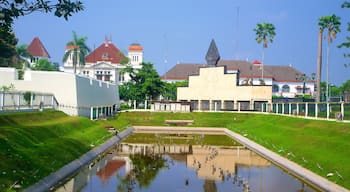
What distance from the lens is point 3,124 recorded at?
33.0 metres

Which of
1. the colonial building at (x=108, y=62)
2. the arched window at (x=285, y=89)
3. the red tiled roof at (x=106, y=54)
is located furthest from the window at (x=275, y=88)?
the red tiled roof at (x=106, y=54)

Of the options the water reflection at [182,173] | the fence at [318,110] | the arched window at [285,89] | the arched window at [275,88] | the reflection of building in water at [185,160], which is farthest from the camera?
the arched window at [285,89]

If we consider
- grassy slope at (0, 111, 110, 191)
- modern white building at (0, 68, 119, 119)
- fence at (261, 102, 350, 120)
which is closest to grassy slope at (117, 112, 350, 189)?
fence at (261, 102, 350, 120)

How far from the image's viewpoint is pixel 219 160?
35.9m

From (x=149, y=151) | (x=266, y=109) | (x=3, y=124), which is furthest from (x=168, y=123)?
(x=3, y=124)

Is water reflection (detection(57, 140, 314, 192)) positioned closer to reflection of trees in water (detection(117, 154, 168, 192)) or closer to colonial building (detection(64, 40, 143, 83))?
reflection of trees in water (detection(117, 154, 168, 192))

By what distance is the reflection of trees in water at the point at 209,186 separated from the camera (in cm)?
2392

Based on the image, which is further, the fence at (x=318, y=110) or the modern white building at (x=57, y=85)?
the modern white building at (x=57, y=85)

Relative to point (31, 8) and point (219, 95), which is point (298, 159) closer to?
point (31, 8)

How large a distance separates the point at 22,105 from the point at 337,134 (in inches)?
1101

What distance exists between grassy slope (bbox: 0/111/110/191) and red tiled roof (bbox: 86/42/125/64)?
9340 centimetres

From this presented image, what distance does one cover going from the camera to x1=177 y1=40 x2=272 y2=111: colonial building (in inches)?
3406

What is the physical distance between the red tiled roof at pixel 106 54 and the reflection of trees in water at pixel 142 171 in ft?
341

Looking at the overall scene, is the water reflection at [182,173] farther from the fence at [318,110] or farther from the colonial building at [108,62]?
the colonial building at [108,62]
